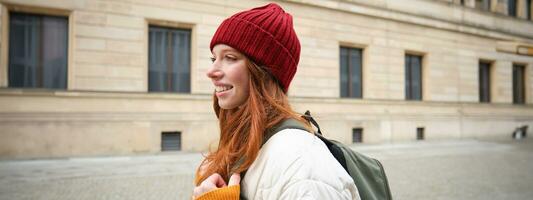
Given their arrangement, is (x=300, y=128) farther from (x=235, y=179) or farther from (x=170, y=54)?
(x=170, y=54)

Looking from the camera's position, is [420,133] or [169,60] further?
[420,133]

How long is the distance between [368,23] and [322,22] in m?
2.45

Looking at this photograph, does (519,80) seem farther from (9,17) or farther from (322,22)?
(9,17)

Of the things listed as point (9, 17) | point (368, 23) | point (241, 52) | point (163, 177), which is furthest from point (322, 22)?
point (241, 52)

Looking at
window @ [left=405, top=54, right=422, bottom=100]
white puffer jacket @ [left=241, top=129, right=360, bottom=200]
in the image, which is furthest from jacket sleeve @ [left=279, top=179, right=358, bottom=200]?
window @ [left=405, top=54, right=422, bottom=100]

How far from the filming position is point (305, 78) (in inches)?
552

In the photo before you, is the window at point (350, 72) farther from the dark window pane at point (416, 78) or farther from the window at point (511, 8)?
the window at point (511, 8)

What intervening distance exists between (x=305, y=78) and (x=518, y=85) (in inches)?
593

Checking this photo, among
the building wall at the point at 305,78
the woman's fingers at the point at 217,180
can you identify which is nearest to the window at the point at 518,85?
the building wall at the point at 305,78

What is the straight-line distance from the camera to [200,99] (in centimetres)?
1213

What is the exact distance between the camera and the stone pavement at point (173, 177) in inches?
249

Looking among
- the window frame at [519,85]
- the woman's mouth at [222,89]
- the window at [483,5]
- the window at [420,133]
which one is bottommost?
the window at [420,133]

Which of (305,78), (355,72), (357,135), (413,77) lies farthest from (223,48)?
(413,77)

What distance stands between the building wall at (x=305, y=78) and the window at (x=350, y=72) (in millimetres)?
352
